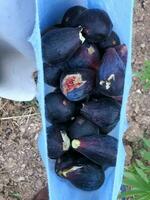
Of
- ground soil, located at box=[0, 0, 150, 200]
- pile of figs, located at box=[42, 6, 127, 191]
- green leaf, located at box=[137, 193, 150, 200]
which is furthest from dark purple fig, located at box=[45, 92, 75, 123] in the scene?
ground soil, located at box=[0, 0, 150, 200]

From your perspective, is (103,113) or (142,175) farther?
(142,175)

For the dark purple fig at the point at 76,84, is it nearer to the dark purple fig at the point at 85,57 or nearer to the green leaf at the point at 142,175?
the dark purple fig at the point at 85,57

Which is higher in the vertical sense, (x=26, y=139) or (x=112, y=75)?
(x=112, y=75)

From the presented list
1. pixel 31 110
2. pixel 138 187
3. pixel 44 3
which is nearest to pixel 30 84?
pixel 31 110

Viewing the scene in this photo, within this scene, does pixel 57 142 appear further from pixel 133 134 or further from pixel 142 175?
pixel 133 134

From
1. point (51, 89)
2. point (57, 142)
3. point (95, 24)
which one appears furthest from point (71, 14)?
point (57, 142)

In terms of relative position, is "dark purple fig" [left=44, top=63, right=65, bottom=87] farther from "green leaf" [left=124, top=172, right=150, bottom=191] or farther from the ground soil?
the ground soil
